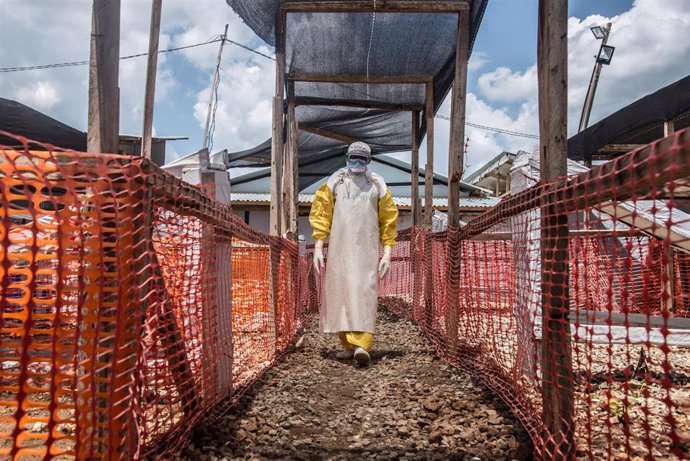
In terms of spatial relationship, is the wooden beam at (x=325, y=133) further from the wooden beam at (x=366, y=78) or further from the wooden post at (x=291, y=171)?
the wooden beam at (x=366, y=78)

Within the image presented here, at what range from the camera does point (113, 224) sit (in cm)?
165

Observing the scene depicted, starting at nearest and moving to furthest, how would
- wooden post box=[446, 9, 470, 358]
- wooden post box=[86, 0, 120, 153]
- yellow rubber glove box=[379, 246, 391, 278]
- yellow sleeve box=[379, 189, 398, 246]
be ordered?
1. wooden post box=[86, 0, 120, 153]
2. wooden post box=[446, 9, 470, 358]
3. yellow rubber glove box=[379, 246, 391, 278]
4. yellow sleeve box=[379, 189, 398, 246]

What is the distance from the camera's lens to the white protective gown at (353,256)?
4492 millimetres

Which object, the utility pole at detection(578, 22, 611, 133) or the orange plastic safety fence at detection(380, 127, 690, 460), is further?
the utility pole at detection(578, 22, 611, 133)

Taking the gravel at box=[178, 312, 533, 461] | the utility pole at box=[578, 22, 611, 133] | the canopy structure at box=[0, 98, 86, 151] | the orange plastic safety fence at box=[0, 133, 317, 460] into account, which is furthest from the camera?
the utility pole at box=[578, 22, 611, 133]

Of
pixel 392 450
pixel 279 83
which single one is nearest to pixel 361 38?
pixel 279 83

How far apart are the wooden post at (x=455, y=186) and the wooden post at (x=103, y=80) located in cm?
286

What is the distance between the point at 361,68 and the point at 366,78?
166 mm

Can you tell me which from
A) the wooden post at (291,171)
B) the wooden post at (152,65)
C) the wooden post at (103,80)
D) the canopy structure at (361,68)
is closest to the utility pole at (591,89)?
the canopy structure at (361,68)

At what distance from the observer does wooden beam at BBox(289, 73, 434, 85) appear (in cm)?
754

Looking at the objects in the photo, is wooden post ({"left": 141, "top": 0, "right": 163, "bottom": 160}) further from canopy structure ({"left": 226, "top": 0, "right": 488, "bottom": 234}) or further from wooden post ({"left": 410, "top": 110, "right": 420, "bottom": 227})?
wooden post ({"left": 410, "top": 110, "right": 420, "bottom": 227})

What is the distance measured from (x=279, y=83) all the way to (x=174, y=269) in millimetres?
4173

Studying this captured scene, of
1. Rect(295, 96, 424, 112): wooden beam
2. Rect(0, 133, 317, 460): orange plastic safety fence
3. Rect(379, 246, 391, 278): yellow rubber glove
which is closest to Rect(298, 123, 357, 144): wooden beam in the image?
Rect(295, 96, 424, 112): wooden beam

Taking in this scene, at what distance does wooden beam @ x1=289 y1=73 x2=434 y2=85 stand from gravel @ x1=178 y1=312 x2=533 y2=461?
4.62 meters
